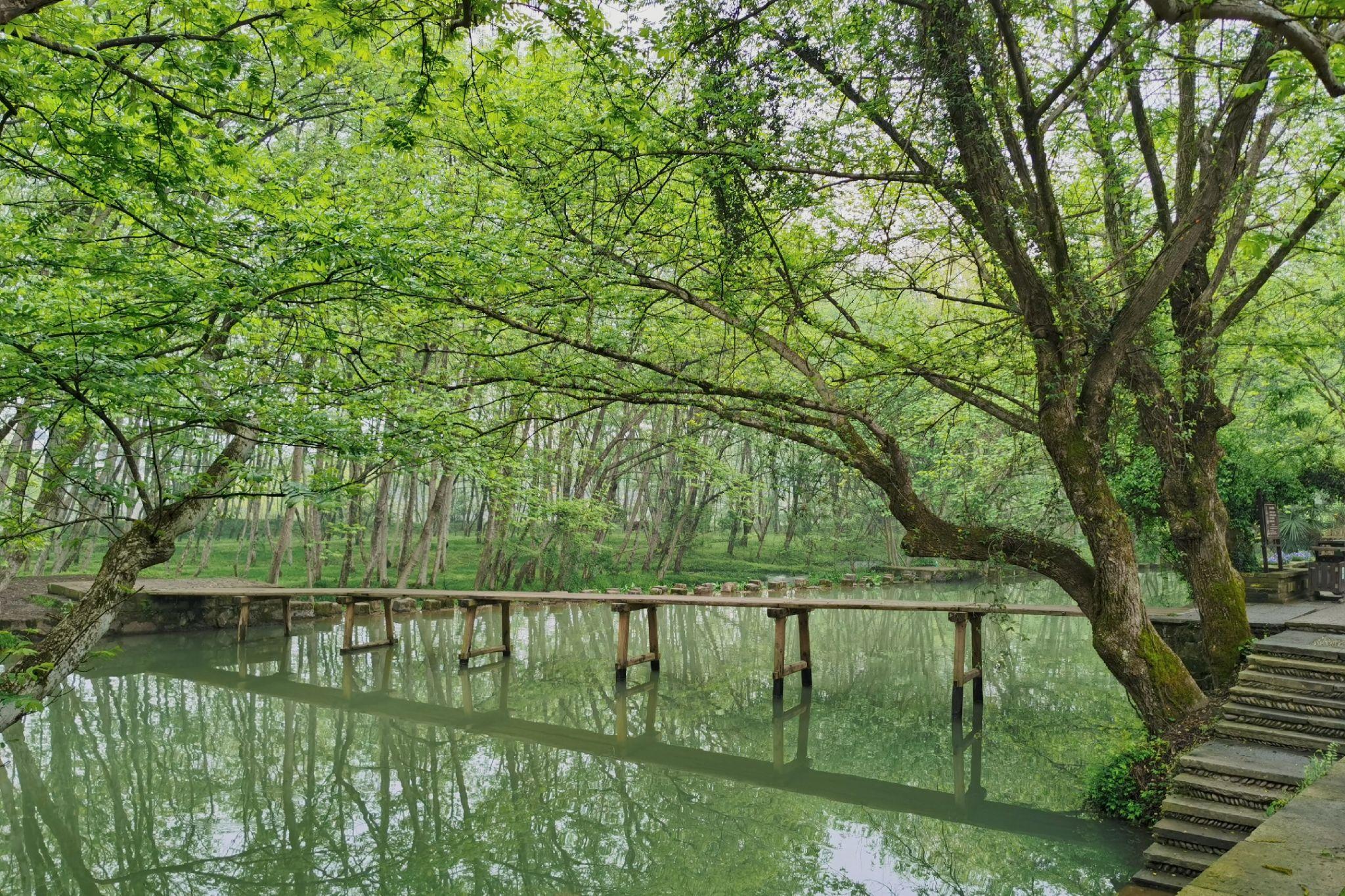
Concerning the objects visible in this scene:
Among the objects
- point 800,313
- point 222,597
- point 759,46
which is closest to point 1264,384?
point 800,313

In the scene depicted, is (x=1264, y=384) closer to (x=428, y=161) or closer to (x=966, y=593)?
(x=966, y=593)

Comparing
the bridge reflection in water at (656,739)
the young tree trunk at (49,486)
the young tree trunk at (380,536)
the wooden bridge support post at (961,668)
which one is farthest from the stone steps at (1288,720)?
the young tree trunk at (380,536)

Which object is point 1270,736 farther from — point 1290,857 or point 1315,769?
point 1290,857

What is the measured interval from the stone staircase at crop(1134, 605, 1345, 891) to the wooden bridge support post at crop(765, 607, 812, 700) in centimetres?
548

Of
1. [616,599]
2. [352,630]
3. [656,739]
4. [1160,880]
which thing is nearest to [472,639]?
[352,630]

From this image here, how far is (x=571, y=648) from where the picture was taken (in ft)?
51.9

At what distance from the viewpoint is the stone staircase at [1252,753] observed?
16.6 feet

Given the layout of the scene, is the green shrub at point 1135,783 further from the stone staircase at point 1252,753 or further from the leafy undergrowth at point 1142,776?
the stone staircase at point 1252,753

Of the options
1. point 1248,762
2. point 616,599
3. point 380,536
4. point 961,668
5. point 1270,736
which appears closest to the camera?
point 1248,762

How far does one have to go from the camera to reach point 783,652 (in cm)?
1126

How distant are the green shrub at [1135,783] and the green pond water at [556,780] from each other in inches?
7.7

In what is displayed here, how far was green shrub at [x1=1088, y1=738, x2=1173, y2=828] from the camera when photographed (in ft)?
20.4

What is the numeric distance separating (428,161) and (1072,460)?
8362 millimetres

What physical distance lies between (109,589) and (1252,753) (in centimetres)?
747
